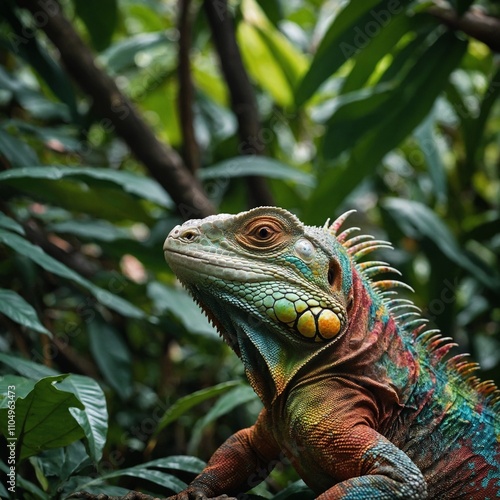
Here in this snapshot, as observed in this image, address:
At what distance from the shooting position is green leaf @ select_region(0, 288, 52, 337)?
306 centimetres

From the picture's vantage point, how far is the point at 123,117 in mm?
5168

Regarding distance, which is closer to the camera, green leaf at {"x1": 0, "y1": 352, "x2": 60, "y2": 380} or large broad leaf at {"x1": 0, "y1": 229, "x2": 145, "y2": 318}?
green leaf at {"x1": 0, "y1": 352, "x2": 60, "y2": 380}


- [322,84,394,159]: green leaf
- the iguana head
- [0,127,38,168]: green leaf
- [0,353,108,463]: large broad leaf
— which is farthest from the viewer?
[322,84,394,159]: green leaf

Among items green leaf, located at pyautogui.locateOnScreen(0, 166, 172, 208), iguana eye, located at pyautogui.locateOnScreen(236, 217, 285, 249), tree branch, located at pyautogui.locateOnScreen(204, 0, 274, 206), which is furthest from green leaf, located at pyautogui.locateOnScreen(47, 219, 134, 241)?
iguana eye, located at pyautogui.locateOnScreen(236, 217, 285, 249)

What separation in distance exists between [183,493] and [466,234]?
370 cm

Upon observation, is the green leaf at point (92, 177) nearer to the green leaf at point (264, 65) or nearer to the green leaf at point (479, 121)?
the green leaf at point (264, 65)

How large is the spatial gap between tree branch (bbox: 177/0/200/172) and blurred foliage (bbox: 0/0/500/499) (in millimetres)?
292

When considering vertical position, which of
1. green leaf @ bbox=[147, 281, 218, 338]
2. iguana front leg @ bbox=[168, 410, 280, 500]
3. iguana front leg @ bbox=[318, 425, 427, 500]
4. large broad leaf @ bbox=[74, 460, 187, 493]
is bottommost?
green leaf @ bbox=[147, 281, 218, 338]

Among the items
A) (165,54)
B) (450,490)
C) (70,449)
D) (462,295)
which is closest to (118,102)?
(165,54)

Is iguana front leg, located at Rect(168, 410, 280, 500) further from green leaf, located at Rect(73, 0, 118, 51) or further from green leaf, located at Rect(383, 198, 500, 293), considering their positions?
green leaf, located at Rect(73, 0, 118, 51)

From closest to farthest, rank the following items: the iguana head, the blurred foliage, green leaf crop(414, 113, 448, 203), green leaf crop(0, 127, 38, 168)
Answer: the iguana head → the blurred foliage → green leaf crop(0, 127, 38, 168) → green leaf crop(414, 113, 448, 203)

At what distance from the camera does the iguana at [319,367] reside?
106 inches

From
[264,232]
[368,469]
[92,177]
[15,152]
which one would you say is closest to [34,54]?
[15,152]

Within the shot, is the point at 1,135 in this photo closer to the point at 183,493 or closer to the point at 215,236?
the point at 215,236
